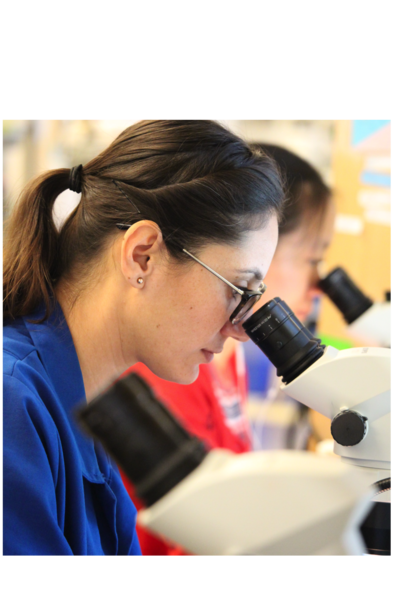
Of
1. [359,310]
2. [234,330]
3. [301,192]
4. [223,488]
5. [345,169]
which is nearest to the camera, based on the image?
[223,488]

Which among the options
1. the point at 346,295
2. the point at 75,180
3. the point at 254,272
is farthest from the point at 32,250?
the point at 346,295

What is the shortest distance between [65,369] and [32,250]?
0.26 meters

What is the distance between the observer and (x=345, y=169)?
2.43 metres

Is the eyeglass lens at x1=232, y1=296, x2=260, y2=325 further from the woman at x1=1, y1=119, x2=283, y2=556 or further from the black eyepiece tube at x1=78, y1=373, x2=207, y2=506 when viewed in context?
the black eyepiece tube at x1=78, y1=373, x2=207, y2=506

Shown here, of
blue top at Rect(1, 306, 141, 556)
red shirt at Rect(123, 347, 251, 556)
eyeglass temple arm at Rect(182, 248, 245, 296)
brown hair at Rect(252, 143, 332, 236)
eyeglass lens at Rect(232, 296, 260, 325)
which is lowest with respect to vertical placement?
red shirt at Rect(123, 347, 251, 556)

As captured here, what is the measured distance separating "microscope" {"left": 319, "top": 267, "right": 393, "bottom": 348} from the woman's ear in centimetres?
61

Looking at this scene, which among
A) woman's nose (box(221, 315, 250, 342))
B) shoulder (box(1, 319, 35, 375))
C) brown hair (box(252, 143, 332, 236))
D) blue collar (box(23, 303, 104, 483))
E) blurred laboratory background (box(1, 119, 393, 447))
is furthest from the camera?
blurred laboratory background (box(1, 119, 393, 447))

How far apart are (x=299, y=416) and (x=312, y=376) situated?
2090 millimetres

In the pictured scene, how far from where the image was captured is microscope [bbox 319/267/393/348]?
1.33m

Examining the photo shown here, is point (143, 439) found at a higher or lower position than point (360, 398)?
higher

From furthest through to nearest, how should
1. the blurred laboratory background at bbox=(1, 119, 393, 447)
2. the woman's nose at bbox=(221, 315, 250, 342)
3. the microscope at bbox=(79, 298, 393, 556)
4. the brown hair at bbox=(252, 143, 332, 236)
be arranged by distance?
the blurred laboratory background at bbox=(1, 119, 393, 447), the brown hair at bbox=(252, 143, 332, 236), the woman's nose at bbox=(221, 315, 250, 342), the microscope at bbox=(79, 298, 393, 556)

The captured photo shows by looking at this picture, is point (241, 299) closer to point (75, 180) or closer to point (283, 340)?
point (283, 340)

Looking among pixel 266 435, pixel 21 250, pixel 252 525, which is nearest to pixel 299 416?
pixel 266 435

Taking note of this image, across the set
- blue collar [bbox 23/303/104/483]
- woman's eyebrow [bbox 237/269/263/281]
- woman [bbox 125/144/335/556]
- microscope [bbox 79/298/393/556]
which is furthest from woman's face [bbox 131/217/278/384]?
woman [bbox 125/144/335/556]
